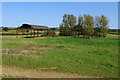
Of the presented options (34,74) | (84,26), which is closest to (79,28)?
(84,26)

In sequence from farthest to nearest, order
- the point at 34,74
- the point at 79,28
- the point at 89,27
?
1. the point at 79,28
2. the point at 89,27
3. the point at 34,74

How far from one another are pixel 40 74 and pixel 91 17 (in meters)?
30.0

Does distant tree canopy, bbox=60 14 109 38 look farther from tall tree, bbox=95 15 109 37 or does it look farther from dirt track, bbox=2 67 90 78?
dirt track, bbox=2 67 90 78

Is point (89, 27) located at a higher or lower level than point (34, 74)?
higher

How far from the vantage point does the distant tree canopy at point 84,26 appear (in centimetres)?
3334

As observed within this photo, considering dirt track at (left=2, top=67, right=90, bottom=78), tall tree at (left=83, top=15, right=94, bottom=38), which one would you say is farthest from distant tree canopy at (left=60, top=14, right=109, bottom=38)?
dirt track at (left=2, top=67, right=90, bottom=78)

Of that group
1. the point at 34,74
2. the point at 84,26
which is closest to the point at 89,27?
the point at 84,26

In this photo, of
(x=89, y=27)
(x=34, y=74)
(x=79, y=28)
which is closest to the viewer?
(x=34, y=74)

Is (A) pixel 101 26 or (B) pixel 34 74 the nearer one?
(B) pixel 34 74

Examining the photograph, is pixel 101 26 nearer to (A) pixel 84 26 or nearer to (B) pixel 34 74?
Result: (A) pixel 84 26

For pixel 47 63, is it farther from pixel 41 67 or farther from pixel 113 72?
pixel 113 72

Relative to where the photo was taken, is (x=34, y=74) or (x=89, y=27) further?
(x=89, y=27)

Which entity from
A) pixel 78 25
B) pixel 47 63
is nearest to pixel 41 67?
pixel 47 63

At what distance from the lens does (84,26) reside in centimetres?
3409
